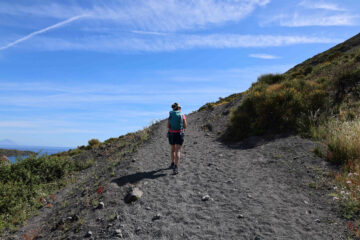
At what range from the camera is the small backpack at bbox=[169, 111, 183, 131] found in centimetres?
826

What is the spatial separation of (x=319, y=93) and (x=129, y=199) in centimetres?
1105

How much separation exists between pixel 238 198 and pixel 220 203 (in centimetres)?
55

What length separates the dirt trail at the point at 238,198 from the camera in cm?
477

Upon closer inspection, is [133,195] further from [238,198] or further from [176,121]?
[176,121]

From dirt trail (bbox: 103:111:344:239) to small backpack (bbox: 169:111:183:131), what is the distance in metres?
1.62

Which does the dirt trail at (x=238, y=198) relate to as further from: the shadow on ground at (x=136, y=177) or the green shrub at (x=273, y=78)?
the green shrub at (x=273, y=78)

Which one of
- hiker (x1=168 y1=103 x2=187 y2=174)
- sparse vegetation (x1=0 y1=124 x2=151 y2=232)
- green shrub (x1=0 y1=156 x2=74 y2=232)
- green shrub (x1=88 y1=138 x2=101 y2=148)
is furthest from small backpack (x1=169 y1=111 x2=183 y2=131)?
green shrub (x1=88 y1=138 x2=101 y2=148)

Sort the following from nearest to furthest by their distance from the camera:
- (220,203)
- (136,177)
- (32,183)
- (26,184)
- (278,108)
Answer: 1. (220,203)
2. (136,177)
3. (32,183)
4. (26,184)
5. (278,108)

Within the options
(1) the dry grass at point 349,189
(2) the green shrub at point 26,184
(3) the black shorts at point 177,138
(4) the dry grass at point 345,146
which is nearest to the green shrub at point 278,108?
(4) the dry grass at point 345,146

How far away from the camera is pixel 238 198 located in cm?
614

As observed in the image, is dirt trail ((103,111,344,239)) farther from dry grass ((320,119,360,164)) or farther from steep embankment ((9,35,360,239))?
dry grass ((320,119,360,164))

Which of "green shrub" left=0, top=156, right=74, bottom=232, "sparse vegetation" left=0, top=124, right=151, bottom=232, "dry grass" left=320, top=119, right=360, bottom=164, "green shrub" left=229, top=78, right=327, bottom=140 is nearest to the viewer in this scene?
"dry grass" left=320, top=119, right=360, bottom=164

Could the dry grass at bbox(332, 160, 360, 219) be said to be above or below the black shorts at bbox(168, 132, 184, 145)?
below

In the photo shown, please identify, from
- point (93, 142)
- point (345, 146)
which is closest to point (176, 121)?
point (345, 146)
